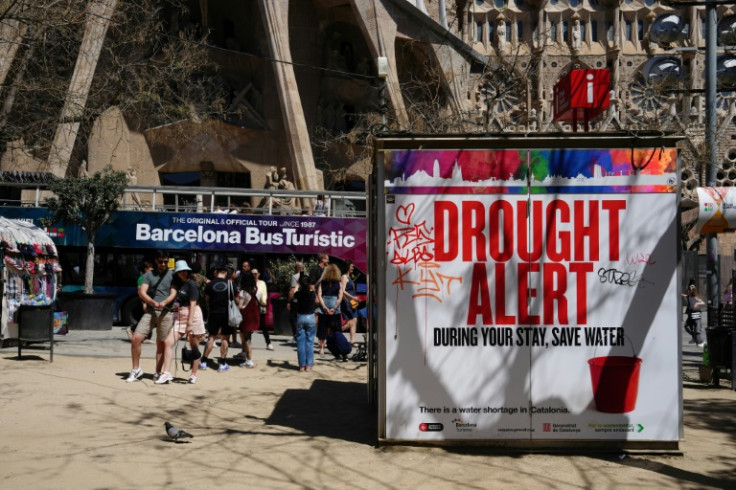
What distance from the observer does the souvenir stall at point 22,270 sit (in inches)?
520

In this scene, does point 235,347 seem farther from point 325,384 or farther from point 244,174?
point 244,174

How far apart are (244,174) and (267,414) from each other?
26639mm

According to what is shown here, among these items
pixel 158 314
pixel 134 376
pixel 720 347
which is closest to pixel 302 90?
pixel 158 314

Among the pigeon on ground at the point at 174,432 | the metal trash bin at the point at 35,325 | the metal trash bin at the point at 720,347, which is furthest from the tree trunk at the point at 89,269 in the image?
the metal trash bin at the point at 720,347

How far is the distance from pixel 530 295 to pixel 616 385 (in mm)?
1052

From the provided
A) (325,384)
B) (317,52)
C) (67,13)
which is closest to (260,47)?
(317,52)

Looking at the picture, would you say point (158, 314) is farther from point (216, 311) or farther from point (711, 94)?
point (711, 94)

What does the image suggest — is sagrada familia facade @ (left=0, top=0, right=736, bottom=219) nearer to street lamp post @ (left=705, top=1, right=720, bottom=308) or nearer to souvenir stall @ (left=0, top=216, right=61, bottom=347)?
souvenir stall @ (left=0, top=216, right=61, bottom=347)

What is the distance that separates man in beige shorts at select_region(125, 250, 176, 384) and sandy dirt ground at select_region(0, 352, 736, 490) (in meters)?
0.42

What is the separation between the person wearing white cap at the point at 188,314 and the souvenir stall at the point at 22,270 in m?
3.40

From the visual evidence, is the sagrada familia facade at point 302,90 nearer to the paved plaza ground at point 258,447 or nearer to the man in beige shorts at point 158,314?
the man in beige shorts at point 158,314

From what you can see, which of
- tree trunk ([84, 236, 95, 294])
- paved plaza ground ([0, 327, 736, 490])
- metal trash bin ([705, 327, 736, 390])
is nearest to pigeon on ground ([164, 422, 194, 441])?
paved plaza ground ([0, 327, 736, 490])

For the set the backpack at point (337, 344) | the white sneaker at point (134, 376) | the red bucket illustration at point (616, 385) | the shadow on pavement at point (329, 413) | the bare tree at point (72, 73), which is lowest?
the shadow on pavement at point (329, 413)

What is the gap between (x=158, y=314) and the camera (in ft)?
32.9
